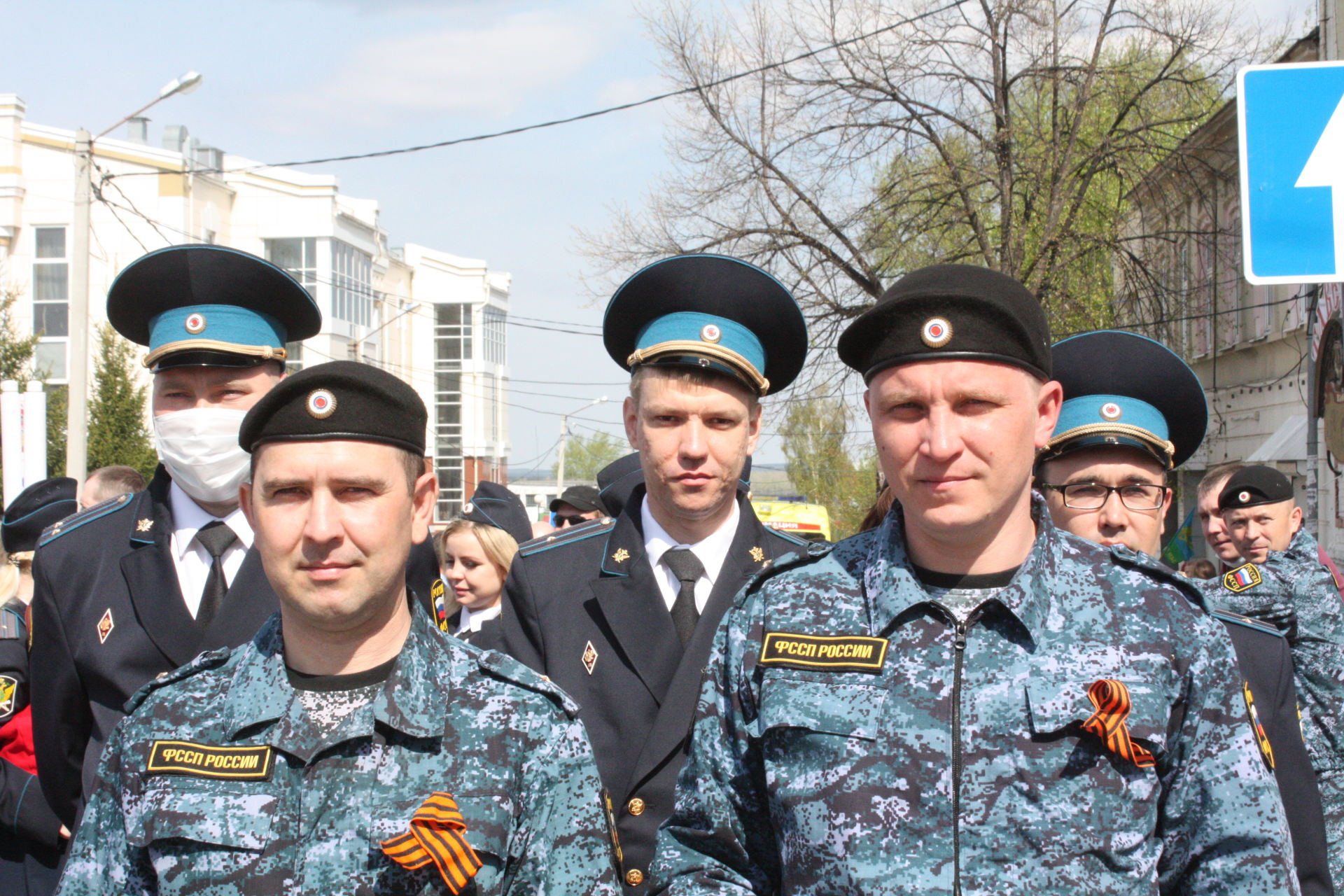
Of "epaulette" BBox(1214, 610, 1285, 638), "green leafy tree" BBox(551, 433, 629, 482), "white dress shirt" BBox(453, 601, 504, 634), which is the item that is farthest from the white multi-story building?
"green leafy tree" BBox(551, 433, 629, 482)

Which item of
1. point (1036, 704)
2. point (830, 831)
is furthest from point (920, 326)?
point (830, 831)

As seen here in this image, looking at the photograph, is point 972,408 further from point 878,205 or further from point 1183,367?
point 878,205

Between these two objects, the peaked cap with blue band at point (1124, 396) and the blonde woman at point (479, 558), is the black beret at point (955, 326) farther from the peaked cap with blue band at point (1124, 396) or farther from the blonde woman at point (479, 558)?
the blonde woman at point (479, 558)

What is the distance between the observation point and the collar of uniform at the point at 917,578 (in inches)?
83.4

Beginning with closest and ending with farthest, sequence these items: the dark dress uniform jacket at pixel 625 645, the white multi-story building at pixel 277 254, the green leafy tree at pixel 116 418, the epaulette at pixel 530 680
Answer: the epaulette at pixel 530 680
the dark dress uniform jacket at pixel 625 645
the green leafy tree at pixel 116 418
the white multi-story building at pixel 277 254

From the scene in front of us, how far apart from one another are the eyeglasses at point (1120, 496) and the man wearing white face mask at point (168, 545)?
6.92ft

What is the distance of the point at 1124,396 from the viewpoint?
11.3 feet

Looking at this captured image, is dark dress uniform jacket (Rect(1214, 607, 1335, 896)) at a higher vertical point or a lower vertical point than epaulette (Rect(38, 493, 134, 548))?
lower

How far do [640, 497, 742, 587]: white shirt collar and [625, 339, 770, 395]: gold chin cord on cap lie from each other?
0.38 m

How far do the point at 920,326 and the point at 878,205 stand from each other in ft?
58.1

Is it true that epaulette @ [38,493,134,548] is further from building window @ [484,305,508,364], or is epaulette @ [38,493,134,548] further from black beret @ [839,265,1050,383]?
building window @ [484,305,508,364]

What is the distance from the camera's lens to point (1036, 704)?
204 centimetres

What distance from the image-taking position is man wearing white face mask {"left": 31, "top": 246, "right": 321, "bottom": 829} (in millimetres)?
3139

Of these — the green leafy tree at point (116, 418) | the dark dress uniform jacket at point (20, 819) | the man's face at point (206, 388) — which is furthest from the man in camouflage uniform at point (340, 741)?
the green leafy tree at point (116, 418)
